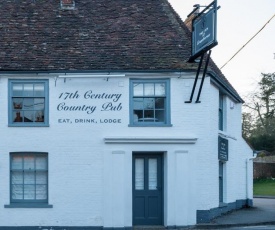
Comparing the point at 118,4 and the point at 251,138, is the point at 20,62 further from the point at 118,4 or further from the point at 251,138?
the point at 251,138

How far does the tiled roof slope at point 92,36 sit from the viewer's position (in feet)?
74.4

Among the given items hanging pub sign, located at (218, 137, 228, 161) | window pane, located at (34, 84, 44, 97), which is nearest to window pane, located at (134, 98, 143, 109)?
window pane, located at (34, 84, 44, 97)

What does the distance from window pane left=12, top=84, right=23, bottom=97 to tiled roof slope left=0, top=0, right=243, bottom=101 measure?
1.94ft

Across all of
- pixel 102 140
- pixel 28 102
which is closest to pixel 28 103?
pixel 28 102

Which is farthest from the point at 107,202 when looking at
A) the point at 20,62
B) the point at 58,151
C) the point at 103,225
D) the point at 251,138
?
the point at 251,138

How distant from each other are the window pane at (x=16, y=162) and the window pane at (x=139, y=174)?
3.74 meters

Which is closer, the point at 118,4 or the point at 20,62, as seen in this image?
the point at 20,62

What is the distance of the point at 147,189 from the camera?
2266 cm

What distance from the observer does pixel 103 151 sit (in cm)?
2220

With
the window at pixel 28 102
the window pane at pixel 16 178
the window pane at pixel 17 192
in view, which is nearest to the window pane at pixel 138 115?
the window at pixel 28 102

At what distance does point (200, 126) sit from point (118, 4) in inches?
244

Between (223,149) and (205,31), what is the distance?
6.06 meters

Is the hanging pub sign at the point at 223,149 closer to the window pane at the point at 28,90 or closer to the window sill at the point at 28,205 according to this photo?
the window sill at the point at 28,205

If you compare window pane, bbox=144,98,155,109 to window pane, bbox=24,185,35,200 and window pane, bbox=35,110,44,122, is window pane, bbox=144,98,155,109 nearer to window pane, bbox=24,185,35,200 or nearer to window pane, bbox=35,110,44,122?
window pane, bbox=35,110,44,122
